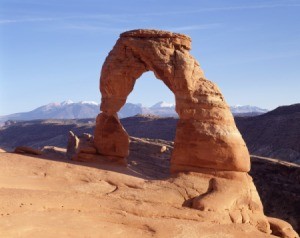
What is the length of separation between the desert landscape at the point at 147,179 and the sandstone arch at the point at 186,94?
0.10ft

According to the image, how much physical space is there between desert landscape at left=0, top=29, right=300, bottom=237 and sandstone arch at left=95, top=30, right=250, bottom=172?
0.03 meters

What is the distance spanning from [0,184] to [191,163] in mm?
5629

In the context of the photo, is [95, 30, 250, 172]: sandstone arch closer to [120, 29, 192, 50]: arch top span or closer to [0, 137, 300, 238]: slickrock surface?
[120, 29, 192, 50]: arch top span

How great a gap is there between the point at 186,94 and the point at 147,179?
289 centimetres

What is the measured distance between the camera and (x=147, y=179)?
13453 millimetres

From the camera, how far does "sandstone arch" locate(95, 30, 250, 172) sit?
13.3m

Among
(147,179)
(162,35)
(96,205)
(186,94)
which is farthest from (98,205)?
(162,35)

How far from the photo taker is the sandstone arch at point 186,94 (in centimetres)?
1327

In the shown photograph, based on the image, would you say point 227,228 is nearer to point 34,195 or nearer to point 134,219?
point 134,219

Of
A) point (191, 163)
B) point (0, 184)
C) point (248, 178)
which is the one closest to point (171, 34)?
point (191, 163)

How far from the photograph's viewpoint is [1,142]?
2990 inches

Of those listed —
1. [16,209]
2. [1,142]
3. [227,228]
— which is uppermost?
[16,209]

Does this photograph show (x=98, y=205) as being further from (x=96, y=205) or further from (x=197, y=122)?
(x=197, y=122)

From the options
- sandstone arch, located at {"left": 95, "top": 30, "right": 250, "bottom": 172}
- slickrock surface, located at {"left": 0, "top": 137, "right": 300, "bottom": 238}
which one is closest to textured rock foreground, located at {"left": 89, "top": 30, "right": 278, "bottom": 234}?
sandstone arch, located at {"left": 95, "top": 30, "right": 250, "bottom": 172}
